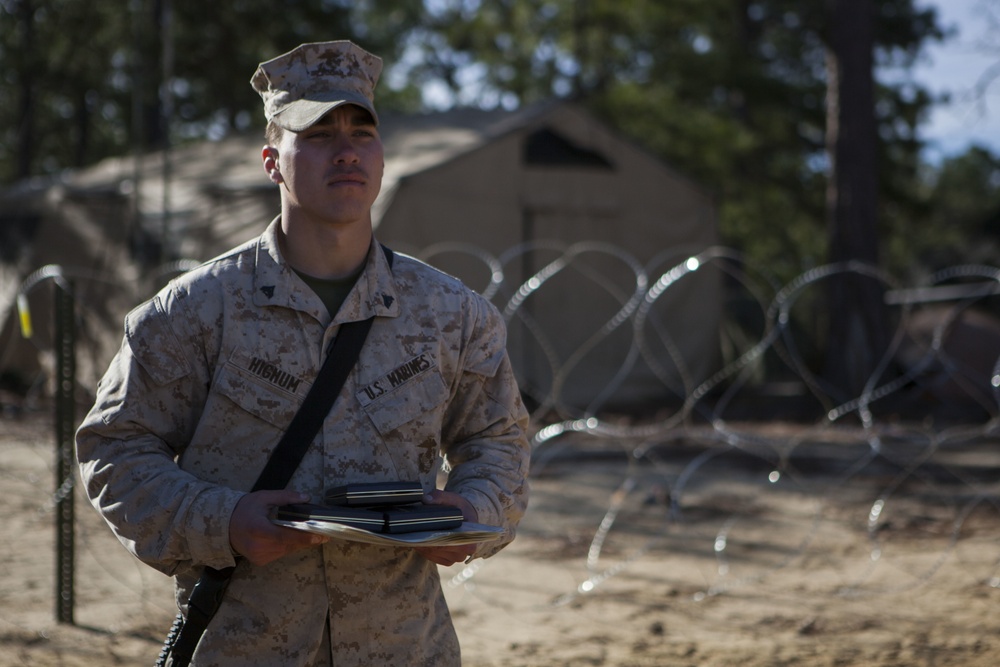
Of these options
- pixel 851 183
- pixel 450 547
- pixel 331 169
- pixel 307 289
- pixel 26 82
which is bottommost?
pixel 450 547

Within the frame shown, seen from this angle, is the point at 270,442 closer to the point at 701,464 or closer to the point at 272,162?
the point at 272,162

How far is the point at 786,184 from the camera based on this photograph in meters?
18.7

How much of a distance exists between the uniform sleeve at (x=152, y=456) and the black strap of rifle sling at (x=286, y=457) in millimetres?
60

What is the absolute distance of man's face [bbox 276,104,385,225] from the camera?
1.95 meters

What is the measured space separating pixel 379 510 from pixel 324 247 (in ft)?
1.59

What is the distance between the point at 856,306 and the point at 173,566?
930cm

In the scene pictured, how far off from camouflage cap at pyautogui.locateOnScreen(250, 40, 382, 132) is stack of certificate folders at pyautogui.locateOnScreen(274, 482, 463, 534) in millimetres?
624

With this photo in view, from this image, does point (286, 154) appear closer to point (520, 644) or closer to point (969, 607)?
point (520, 644)

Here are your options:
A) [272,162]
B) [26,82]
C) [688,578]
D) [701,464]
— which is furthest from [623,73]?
[272,162]

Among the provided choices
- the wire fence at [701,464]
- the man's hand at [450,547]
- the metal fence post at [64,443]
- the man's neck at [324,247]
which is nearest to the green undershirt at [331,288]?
the man's neck at [324,247]

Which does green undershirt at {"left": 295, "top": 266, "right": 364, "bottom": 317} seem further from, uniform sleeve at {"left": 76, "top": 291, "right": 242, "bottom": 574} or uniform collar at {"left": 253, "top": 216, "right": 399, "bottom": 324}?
uniform sleeve at {"left": 76, "top": 291, "right": 242, "bottom": 574}

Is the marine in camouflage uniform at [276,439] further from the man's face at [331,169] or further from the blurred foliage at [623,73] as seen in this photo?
the blurred foliage at [623,73]

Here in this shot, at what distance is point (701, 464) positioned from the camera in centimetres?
795

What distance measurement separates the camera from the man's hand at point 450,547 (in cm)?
188
